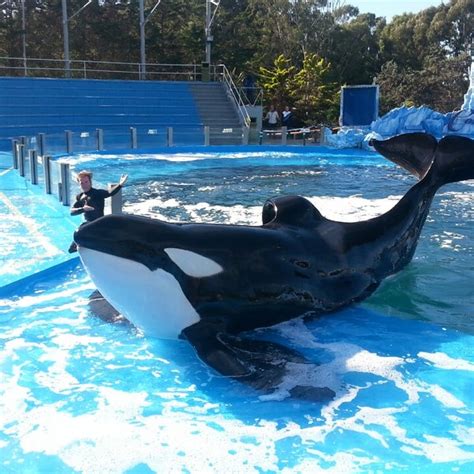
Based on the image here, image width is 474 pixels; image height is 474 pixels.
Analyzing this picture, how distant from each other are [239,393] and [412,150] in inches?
136

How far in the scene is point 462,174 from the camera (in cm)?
641

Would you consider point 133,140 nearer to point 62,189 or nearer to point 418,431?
point 62,189

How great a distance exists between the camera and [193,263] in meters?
4.63

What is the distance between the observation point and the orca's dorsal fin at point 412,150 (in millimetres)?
6465

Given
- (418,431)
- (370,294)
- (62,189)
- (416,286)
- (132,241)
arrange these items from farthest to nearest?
(62,189) → (416,286) → (370,294) → (132,241) → (418,431)

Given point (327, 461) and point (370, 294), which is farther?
point (370, 294)

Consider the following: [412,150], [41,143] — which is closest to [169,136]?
[41,143]

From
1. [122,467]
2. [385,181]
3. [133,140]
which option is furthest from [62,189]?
[133,140]

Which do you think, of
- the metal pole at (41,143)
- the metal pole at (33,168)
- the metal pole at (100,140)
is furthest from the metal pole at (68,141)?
the metal pole at (33,168)

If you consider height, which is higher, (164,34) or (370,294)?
(164,34)

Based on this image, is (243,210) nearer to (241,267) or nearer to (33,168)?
(33,168)

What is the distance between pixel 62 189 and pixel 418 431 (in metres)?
7.59

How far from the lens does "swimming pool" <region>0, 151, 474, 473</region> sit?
3.69 m

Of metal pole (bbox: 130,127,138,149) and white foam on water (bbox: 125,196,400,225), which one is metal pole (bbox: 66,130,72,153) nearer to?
metal pole (bbox: 130,127,138,149)
